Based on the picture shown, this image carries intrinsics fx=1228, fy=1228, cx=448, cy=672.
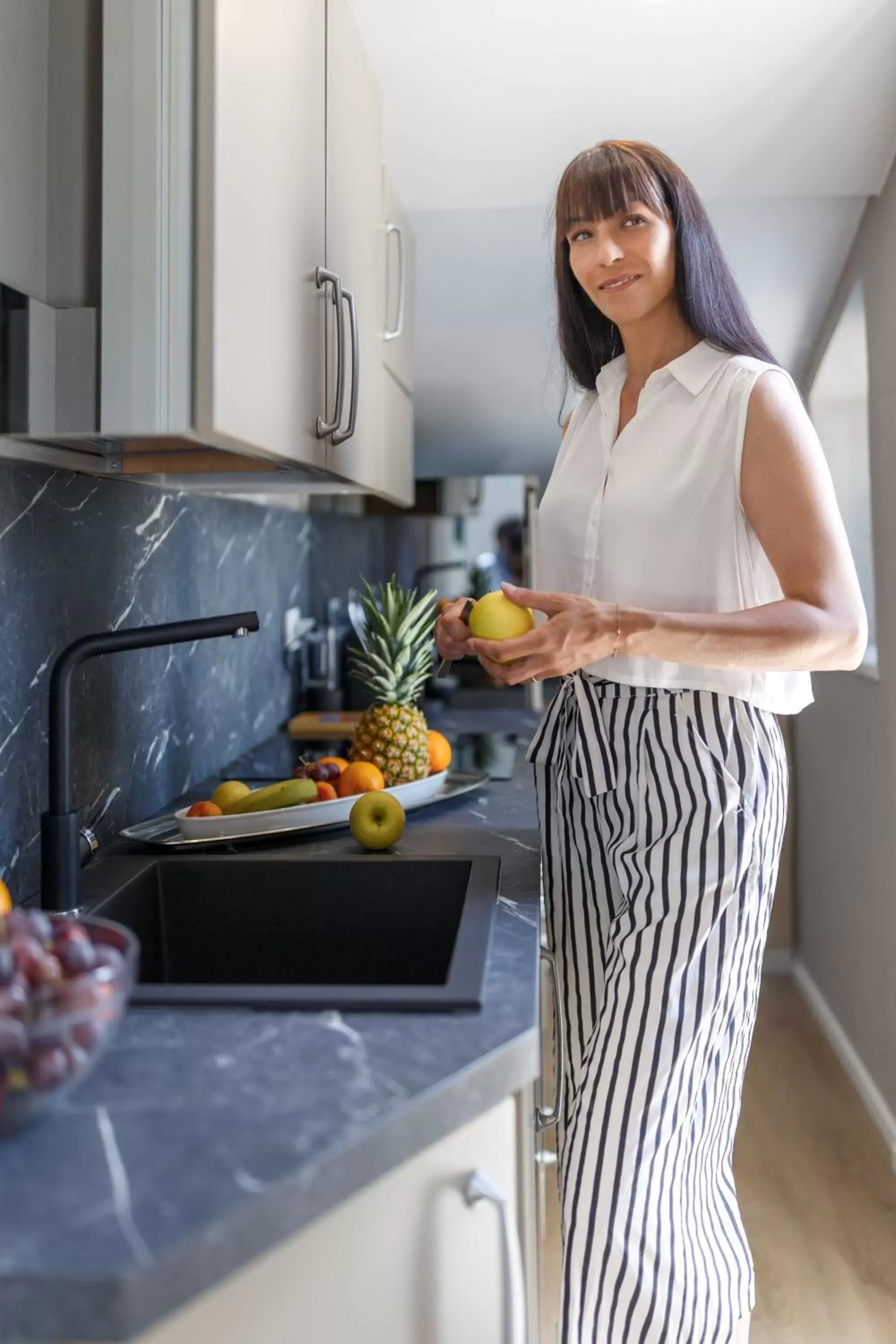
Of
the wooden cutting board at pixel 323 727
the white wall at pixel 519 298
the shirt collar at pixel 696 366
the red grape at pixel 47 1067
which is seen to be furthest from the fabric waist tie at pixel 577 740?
the wooden cutting board at pixel 323 727

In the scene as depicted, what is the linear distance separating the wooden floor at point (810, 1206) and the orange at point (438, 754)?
0.80 m

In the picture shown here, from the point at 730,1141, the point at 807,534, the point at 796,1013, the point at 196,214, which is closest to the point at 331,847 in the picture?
the point at 730,1141

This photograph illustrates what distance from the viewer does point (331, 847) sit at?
1.63 meters

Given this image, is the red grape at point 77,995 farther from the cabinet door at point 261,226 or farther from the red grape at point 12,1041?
the cabinet door at point 261,226

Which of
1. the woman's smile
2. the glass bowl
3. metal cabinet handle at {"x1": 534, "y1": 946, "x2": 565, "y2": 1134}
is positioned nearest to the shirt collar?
the woman's smile

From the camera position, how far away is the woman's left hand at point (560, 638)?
51.6 inches

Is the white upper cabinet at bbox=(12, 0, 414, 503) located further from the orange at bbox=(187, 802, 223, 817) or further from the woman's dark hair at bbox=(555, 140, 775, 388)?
the orange at bbox=(187, 802, 223, 817)

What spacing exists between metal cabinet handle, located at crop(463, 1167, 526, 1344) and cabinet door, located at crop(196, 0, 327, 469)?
66cm

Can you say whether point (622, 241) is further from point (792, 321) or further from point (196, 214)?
point (792, 321)

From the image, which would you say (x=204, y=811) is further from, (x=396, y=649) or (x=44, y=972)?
(x=44, y=972)

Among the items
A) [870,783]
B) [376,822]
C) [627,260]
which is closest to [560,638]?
[376,822]

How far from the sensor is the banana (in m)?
1.68

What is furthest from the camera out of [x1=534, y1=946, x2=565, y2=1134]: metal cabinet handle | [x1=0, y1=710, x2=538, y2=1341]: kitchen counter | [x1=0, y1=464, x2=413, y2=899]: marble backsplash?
[x1=534, y1=946, x2=565, y2=1134]: metal cabinet handle

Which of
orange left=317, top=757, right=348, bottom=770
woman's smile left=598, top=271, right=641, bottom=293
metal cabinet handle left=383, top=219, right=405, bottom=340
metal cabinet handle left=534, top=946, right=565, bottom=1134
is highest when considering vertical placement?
metal cabinet handle left=383, top=219, right=405, bottom=340
